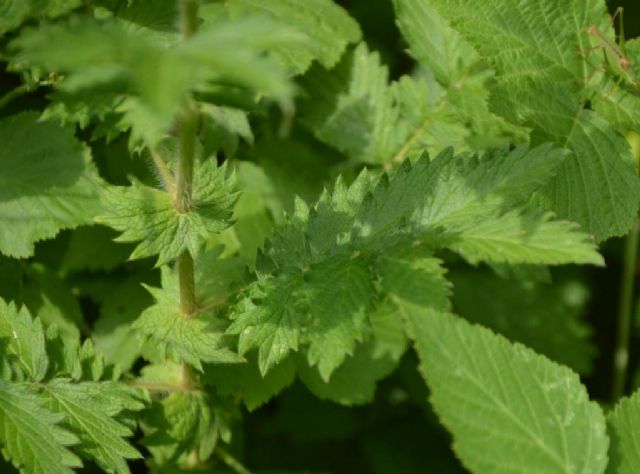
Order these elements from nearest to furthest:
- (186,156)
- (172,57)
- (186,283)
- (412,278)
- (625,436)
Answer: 1. (172,57)
2. (186,156)
3. (412,278)
4. (625,436)
5. (186,283)

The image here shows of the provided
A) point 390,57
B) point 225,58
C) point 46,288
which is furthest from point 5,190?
point 390,57

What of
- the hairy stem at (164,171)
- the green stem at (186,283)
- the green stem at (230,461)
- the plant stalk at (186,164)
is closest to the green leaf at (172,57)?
the plant stalk at (186,164)

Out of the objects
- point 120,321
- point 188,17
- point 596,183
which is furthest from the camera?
point 120,321

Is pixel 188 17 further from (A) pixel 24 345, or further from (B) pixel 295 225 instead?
(A) pixel 24 345

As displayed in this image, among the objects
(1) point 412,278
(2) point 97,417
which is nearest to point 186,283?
(2) point 97,417

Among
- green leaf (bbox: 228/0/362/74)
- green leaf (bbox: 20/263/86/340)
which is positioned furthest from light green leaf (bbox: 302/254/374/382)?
green leaf (bbox: 20/263/86/340)

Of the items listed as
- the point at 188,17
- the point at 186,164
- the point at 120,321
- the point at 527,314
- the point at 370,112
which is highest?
the point at 188,17

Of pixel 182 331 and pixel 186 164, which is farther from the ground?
pixel 186 164

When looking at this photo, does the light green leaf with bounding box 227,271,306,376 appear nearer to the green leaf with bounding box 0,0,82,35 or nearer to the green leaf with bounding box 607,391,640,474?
the green leaf with bounding box 607,391,640,474

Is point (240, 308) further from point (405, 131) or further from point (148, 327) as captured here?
point (405, 131)
